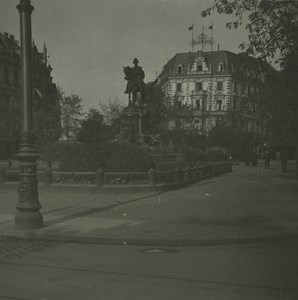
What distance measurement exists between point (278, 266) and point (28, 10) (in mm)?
7035

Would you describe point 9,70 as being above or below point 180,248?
above

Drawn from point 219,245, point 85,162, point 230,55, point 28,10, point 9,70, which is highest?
point 230,55

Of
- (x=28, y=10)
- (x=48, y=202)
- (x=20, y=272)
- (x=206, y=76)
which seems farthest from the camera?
(x=206, y=76)

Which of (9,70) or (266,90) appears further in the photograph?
(9,70)

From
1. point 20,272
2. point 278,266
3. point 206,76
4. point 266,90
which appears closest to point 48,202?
point 20,272

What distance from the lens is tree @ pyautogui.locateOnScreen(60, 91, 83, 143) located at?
63.8 metres

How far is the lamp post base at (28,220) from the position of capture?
9766 mm

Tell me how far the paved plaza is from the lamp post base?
19 centimetres

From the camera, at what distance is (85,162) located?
18.6m

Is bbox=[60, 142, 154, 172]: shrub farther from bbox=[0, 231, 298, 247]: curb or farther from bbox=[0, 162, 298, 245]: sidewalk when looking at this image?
bbox=[0, 231, 298, 247]: curb

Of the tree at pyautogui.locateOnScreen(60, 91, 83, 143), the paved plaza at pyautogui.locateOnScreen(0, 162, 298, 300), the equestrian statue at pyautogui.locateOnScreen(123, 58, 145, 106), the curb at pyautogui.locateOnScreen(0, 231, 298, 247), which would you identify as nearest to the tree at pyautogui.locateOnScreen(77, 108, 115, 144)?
the tree at pyautogui.locateOnScreen(60, 91, 83, 143)

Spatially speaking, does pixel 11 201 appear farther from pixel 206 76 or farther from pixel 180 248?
pixel 206 76

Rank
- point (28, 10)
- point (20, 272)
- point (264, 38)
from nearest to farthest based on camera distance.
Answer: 1. point (20, 272)
2. point (28, 10)
3. point (264, 38)

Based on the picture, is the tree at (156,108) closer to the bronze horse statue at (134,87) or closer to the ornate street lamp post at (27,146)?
the bronze horse statue at (134,87)
